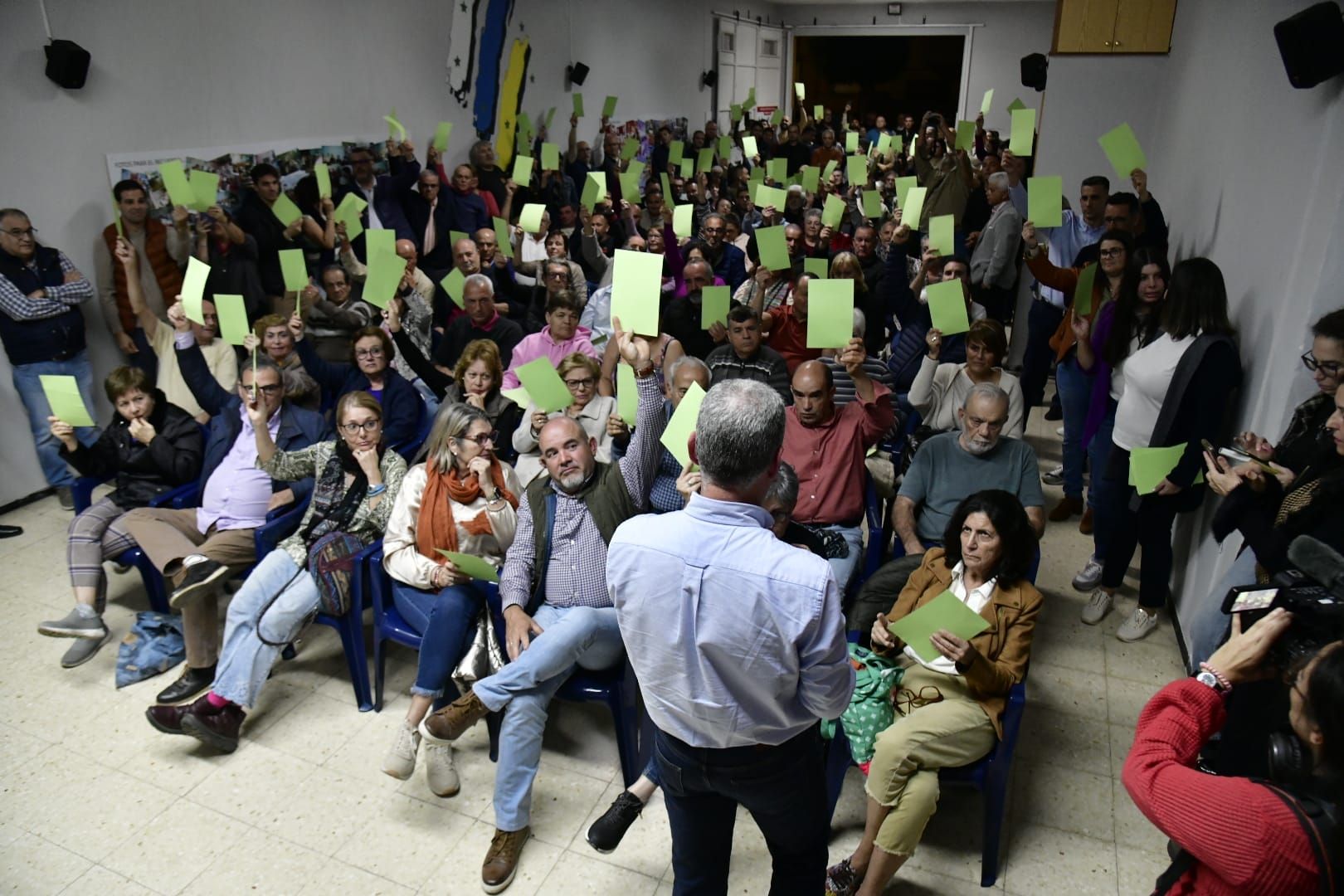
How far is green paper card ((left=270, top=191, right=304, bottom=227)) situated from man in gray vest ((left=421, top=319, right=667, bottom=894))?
3.07 meters

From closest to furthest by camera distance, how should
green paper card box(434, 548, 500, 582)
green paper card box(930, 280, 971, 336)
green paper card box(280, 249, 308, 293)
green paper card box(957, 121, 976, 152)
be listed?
green paper card box(434, 548, 500, 582) < green paper card box(930, 280, 971, 336) < green paper card box(280, 249, 308, 293) < green paper card box(957, 121, 976, 152)

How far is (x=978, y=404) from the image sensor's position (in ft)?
9.98

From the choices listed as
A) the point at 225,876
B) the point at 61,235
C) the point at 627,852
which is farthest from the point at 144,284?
the point at 627,852

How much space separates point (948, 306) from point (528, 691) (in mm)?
2189

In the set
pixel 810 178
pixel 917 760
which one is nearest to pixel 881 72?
pixel 810 178

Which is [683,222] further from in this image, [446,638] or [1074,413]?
[446,638]

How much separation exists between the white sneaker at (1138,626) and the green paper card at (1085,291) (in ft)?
4.37

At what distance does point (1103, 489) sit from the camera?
3.58 meters

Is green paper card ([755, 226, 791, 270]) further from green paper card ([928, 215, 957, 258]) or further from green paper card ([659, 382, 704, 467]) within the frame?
green paper card ([659, 382, 704, 467])

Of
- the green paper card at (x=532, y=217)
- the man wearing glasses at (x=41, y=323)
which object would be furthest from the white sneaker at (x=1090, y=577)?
the man wearing glasses at (x=41, y=323)

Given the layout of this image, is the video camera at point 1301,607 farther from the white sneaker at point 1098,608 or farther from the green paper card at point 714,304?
the green paper card at point 714,304

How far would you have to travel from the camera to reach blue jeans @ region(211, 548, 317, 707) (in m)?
2.95

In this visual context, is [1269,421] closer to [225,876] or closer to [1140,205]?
[1140,205]

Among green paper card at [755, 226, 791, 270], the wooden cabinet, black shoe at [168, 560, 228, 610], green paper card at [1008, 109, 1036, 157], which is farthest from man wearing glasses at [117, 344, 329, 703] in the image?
the wooden cabinet
